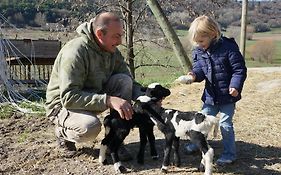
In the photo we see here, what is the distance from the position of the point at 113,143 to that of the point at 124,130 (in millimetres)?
165

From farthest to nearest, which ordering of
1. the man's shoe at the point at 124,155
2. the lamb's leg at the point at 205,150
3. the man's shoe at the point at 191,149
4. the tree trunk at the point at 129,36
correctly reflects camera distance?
the tree trunk at the point at 129,36
the man's shoe at the point at 191,149
the man's shoe at the point at 124,155
the lamb's leg at the point at 205,150

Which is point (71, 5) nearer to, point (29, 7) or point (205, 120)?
point (29, 7)

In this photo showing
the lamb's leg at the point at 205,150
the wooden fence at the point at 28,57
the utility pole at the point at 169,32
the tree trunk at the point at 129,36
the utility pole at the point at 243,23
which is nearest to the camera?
the lamb's leg at the point at 205,150

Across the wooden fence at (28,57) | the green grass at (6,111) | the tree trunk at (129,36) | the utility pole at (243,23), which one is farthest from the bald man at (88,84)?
the tree trunk at (129,36)

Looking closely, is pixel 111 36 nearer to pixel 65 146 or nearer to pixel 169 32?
pixel 65 146

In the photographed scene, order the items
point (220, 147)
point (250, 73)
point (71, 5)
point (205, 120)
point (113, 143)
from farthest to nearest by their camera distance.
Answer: point (71, 5) < point (250, 73) < point (220, 147) < point (113, 143) < point (205, 120)

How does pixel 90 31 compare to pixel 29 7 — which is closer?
pixel 90 31

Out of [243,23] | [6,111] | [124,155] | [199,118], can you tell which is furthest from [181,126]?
[243,23]

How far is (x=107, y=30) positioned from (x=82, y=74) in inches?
16.9

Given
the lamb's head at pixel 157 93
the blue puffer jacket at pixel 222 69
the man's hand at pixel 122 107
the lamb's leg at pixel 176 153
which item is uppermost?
the blue puffer jacket at pixel 222 69

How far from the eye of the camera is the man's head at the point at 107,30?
171 inches

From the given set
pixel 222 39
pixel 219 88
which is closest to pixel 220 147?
pixel 219 88

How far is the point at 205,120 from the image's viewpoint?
404 centimetres

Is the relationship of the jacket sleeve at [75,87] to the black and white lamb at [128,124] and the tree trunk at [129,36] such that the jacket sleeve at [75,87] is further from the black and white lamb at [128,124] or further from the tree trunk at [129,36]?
the tree trunk at [129,36]
